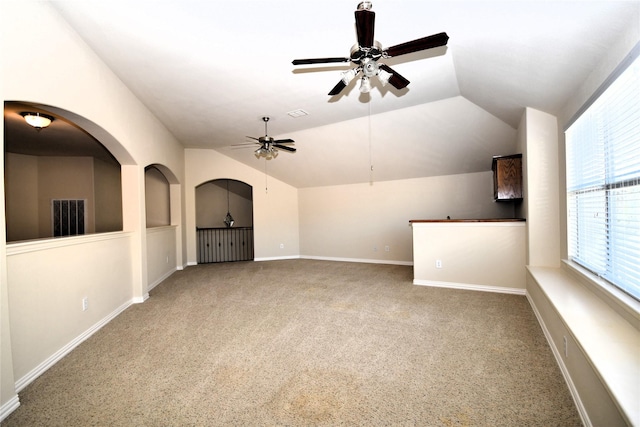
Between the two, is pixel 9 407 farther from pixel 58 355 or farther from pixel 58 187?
pixel 58 187

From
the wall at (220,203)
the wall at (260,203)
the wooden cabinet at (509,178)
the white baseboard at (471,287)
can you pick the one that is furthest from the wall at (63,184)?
the wooden cabinet at (509,178)

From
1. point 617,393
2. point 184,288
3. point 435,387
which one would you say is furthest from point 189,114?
point 617,393

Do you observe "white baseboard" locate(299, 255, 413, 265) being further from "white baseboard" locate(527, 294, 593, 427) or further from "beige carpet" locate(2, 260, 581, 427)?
"white baseboard" locate(527, 294, 593, 427)

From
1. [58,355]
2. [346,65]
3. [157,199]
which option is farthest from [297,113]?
[157,199]

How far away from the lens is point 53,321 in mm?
2486

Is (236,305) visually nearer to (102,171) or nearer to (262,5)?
(262,5)

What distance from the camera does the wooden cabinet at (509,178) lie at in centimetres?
414

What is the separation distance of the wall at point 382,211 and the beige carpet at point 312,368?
252 cm

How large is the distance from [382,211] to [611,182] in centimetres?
473

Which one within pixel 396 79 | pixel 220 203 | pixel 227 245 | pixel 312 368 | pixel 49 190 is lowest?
pixel 312 368

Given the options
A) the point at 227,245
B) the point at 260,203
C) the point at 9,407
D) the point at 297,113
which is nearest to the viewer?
the point at 9,407

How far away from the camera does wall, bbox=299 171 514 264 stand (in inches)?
232

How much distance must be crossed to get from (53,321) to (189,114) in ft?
11.1

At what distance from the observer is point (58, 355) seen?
8.16 feet
